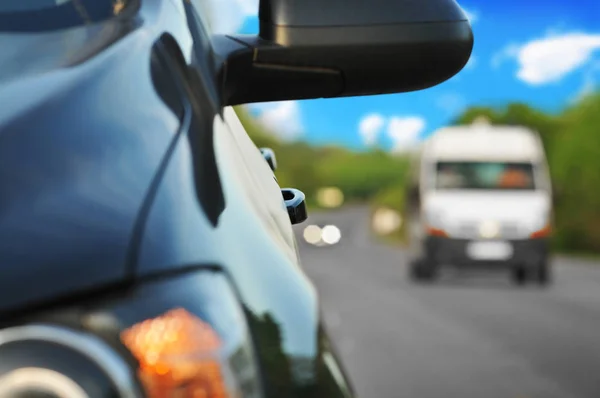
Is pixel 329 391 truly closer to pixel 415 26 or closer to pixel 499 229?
pixel 415 26

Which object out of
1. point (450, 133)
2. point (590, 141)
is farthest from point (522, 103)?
point (450, 133)

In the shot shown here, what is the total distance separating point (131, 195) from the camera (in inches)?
50.3

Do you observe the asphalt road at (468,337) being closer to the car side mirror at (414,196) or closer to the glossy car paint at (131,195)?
the car side mirror at (414,196)

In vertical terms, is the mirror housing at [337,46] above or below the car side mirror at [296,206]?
above

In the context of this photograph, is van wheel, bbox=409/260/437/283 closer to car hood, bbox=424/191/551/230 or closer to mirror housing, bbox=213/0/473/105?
car hood, bbox=424/191/551/230

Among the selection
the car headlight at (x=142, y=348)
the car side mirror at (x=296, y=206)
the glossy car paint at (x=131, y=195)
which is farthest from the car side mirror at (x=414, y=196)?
the car headlight at (x=142, y=348)

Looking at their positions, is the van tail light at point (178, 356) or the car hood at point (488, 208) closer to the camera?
the van tail light at point (178, 356)

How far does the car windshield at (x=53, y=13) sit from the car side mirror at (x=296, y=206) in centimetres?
105

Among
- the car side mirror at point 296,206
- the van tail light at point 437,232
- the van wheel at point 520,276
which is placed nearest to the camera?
the car side mirror at point 296,206

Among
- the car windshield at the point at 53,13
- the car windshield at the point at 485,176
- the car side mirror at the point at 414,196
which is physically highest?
the car windshield at the point at 53,13

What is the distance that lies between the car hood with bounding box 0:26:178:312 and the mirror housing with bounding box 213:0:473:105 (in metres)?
0.36

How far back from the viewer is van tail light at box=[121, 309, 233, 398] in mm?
1146

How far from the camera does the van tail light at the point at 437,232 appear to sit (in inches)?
855

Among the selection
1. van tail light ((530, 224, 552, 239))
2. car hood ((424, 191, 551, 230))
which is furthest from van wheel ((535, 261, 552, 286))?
car hood ((424, 191, 551, 230))
